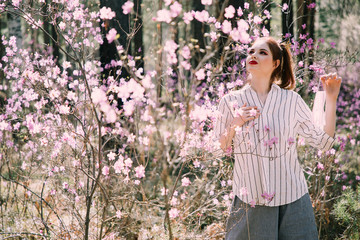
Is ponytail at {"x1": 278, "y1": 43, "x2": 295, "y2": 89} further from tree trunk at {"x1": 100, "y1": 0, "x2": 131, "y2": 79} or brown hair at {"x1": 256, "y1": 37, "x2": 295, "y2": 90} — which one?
tree trunk at {"x1": 100, "y1": 0, "x2": 131, "y2": 79}

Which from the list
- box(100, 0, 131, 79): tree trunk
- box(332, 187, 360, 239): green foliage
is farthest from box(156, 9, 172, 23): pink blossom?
box(332, 187, 360, 239): green foliage

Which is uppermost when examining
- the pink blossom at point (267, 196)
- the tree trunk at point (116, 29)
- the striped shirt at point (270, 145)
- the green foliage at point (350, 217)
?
the tree trunk at point (116, 29)

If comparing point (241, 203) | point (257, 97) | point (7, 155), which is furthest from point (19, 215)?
point (257, 97)

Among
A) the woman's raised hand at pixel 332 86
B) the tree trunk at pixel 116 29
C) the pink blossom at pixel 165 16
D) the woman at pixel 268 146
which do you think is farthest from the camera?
the tree trunk at pixel 116 29

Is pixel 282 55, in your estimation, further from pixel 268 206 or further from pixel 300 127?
pixel 268 206

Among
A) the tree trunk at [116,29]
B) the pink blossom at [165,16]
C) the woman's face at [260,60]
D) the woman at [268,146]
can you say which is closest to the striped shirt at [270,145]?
the woman at [268,146]

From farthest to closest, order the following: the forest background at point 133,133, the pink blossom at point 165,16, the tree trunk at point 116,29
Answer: the tree trunk at point 116,29 < the forest background at point 133,133 < the pink blossom at point 165,16

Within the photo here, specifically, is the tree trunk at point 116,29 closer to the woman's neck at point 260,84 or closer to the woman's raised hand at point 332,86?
the woman's neck at point 260,84

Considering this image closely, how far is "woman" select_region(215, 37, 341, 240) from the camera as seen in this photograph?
228 cm

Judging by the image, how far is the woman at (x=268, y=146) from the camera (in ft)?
7.47

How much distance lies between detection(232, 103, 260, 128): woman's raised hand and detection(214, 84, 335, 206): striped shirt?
41 mm

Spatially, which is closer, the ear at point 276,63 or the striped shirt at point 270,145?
the striped shirt at point 270,145

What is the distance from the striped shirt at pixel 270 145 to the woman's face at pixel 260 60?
0.40 ft

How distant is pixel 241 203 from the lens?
2.39 m
